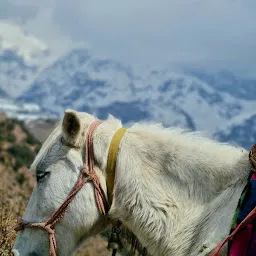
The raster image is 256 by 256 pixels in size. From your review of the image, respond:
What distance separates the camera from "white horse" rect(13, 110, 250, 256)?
4676 millimetres

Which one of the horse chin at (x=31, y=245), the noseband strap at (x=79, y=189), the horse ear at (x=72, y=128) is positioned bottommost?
the horse chin at (x=31, y=245)

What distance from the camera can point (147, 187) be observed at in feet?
16.2

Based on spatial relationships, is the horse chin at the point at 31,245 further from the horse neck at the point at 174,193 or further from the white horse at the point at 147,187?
the horse neck at the point at 174,193

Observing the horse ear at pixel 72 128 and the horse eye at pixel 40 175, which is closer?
the horse ear at pixel 72 128

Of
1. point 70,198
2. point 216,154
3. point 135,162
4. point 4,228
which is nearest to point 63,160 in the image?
point 70,198

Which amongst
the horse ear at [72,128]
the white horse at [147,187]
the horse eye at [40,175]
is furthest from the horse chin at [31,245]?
the horse ear at [72,128]

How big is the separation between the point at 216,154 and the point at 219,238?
85 centimetres

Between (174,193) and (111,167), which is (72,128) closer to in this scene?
(111,167)

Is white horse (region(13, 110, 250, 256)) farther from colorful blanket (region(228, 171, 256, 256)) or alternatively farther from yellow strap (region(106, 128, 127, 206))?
colorful blanket (region(228, 171, 256, 256))

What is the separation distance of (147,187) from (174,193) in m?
0.26

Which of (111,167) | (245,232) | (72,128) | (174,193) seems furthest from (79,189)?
(245,232)

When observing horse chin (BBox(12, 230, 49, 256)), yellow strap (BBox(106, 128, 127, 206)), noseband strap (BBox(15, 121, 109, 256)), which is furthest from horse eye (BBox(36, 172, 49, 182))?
yellow strap (BBox(106, 128, 127, 206))

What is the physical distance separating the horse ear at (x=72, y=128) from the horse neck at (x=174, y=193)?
0.91ft

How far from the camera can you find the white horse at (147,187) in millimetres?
4676
